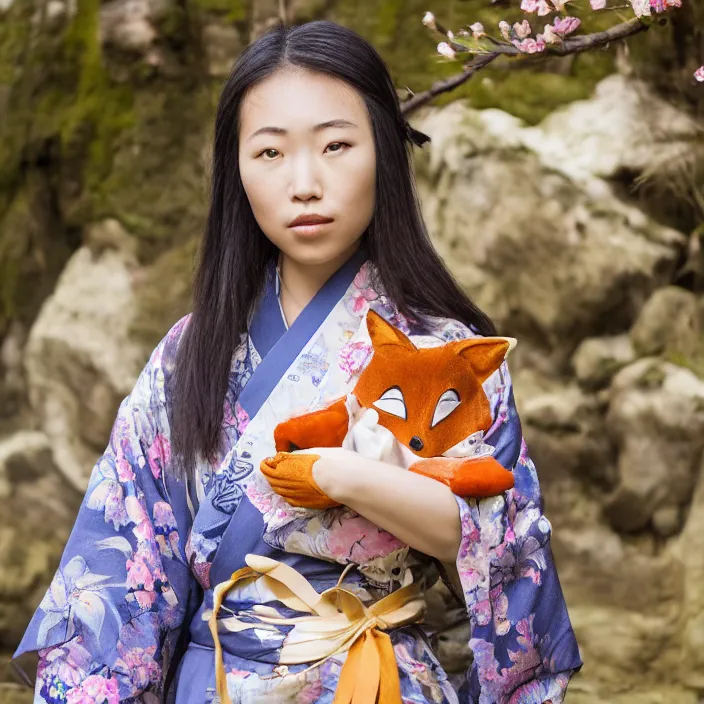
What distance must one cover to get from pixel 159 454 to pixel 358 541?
16.5 inches

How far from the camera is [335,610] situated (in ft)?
6.59

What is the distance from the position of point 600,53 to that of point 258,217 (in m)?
1.52

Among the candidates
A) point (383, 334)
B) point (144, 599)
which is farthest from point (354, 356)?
point (144, 599)

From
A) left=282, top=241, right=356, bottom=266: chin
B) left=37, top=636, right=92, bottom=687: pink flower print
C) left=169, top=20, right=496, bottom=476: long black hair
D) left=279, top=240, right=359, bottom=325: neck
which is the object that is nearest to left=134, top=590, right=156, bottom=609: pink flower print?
left=37, top=636, right=92, bottom=687: pink flower print

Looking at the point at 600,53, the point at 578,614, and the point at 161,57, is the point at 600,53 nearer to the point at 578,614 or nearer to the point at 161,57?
the point at 161,57

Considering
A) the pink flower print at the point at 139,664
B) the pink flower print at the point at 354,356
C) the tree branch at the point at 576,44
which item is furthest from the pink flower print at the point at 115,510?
the tree branch at the point at 576,44

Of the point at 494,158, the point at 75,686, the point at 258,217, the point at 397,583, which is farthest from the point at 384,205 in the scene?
the point at 494,158

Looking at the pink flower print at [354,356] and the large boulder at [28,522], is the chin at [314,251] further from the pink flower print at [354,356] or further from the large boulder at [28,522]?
the large boulder at [28,522]

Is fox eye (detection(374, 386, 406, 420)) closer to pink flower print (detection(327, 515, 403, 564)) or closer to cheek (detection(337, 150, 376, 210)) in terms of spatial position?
pink flower print (detection(327, 515, 403, 564))

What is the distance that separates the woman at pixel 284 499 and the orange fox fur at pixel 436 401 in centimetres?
6

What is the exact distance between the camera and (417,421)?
1876 mm

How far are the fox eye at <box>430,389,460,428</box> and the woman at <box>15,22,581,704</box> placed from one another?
0.13m

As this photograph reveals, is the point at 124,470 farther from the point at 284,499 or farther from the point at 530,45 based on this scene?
the point at 530,45

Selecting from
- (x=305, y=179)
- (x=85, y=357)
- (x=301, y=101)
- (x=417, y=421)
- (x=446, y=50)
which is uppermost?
(x=446, y=50)
